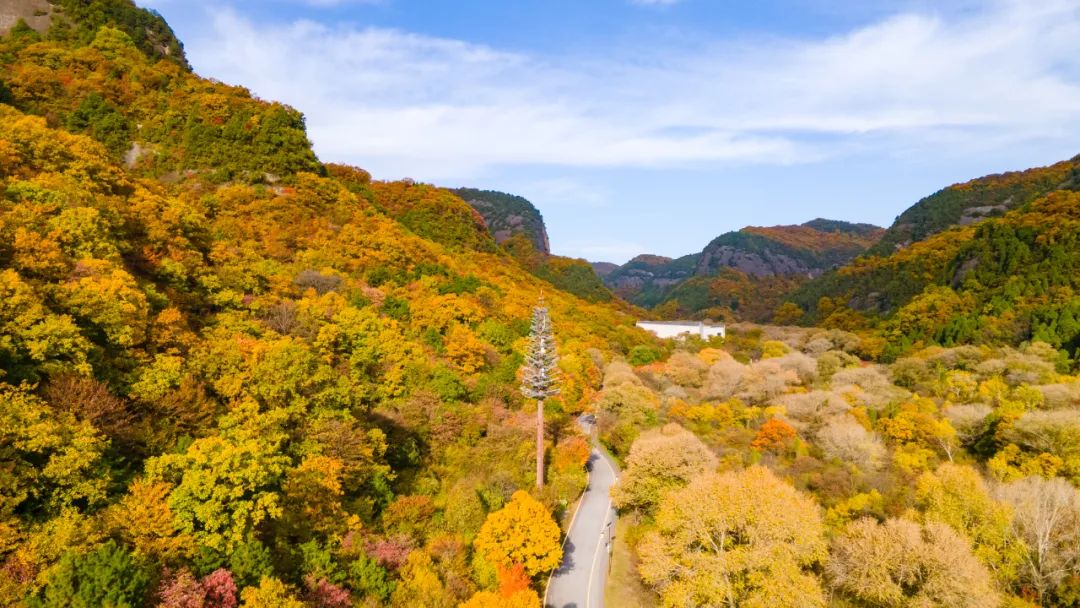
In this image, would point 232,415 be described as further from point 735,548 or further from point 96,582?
point 735,548

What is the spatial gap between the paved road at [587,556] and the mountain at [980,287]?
61.4 metres

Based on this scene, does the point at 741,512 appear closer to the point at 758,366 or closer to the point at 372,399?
the point at 372,399

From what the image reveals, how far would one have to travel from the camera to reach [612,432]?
38.8 metres

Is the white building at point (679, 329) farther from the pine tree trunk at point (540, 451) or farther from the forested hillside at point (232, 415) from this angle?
the pine tree trunk at point (540, 451)

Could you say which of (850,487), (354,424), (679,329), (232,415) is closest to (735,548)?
(850,487)

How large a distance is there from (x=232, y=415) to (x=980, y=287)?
103m

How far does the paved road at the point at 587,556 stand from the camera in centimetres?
2180

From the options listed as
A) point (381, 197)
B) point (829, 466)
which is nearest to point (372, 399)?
point (829, 466)

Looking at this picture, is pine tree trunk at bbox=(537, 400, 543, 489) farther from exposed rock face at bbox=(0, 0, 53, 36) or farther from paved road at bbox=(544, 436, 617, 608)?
exposed rock face at bbox=(0, 0, 53, 36)

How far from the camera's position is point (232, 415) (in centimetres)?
1788

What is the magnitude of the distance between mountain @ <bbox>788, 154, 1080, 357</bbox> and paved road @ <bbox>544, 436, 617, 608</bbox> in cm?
6142

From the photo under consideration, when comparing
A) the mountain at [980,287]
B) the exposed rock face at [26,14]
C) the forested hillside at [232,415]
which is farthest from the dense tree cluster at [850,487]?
the exposed rock face at [26,14]

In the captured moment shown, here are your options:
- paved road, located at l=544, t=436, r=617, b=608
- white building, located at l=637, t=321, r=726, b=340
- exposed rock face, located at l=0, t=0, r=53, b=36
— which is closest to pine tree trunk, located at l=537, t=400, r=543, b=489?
paved road, located at l=544, t=436, r=617, b=608

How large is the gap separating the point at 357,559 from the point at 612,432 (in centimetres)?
2407
